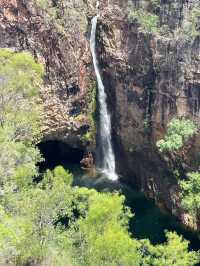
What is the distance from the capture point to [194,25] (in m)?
20.5

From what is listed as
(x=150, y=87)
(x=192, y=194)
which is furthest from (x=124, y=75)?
(x=192, y=194)

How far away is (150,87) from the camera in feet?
72.9

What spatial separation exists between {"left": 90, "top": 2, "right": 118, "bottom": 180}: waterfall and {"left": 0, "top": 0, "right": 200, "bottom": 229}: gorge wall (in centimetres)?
29

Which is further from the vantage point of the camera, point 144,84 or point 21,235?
point 144,84

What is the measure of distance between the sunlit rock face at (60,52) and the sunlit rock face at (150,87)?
1.00 metres

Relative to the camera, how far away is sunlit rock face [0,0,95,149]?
2203 cm

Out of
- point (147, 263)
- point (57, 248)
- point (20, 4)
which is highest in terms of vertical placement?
point (20, 4)

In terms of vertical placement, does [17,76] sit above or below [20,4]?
below

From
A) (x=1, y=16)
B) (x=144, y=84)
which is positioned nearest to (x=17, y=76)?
(x=1, y=16)

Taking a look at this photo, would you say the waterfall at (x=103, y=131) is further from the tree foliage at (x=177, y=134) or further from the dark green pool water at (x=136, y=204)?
the tree foliage at (x=177, y=134)

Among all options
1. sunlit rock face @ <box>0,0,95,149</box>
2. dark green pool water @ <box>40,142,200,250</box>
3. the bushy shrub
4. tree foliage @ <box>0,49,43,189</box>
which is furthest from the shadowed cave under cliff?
the bushy shrub

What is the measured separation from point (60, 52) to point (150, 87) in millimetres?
4281

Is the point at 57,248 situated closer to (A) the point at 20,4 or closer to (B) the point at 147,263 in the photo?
(B) the point at 147,263

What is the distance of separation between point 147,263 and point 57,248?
9.55 feet
